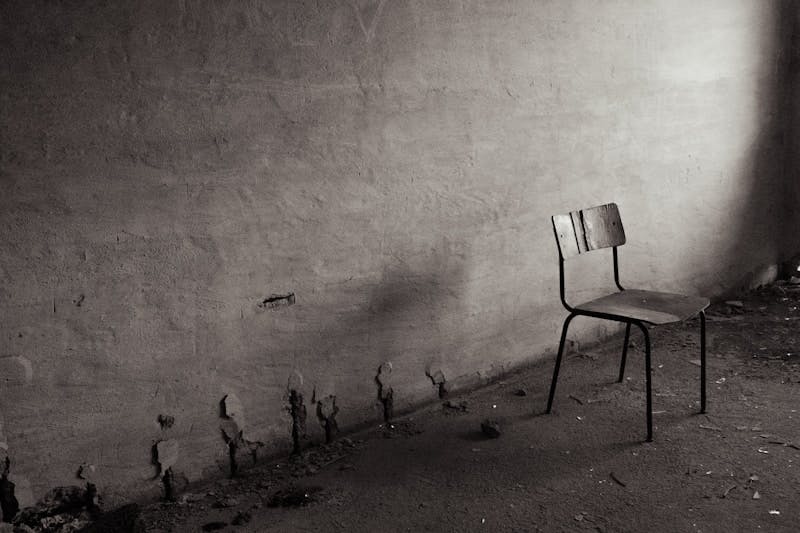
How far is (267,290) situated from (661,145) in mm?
2382

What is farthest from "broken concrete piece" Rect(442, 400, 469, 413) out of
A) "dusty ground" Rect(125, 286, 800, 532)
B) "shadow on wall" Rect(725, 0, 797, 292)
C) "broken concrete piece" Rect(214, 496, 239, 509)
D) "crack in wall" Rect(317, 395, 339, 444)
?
"shadow on wall" Rect(725, 0, 797, 292)

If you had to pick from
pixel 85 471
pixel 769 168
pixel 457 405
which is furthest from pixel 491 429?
pixel 769 168

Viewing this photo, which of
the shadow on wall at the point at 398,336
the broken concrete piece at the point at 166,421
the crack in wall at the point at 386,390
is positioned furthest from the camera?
the crack in wall at the point at 386,390

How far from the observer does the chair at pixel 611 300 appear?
9.24 feet

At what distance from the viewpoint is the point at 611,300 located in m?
3.05

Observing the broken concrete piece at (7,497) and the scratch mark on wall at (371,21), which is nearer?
the broken concrete piece at (7,497)

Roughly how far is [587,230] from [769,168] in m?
2.24

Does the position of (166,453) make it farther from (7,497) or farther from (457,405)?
(457,405)

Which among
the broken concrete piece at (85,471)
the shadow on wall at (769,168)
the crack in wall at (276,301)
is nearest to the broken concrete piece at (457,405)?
the crack in wall at (276,301)

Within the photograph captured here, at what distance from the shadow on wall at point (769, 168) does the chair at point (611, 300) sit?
5.52 feet

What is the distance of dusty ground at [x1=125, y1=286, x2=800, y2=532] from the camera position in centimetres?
236

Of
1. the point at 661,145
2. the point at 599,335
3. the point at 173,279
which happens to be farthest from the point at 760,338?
the point at 173,279

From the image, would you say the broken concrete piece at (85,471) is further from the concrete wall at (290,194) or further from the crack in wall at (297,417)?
the crack in wall at (297,417)

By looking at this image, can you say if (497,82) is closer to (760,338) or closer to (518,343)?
(518,343)
